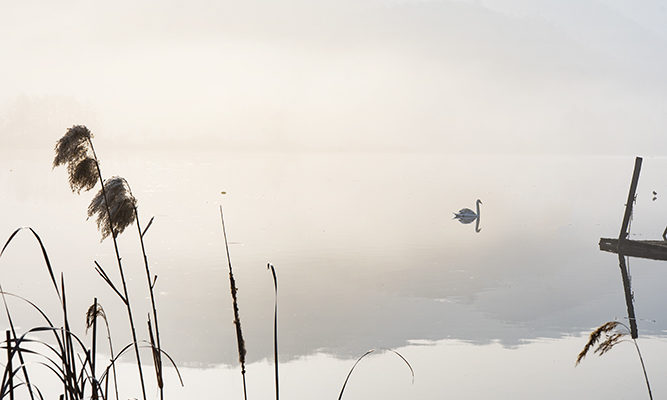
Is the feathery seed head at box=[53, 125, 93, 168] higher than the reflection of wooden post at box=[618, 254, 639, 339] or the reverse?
higher

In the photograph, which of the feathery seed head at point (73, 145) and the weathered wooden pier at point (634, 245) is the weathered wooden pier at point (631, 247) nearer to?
the weathered wooden pier at point (634, 245)

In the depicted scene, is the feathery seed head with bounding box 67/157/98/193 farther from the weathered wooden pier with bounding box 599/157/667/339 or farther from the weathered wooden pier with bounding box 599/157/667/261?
the weathered wooden pier with bounding box 599/157/667/261

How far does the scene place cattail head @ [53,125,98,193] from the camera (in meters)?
3.80

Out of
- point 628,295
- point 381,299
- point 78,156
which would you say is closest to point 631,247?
point 628,295

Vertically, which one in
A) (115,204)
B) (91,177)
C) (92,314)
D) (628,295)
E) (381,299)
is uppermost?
(91,177)

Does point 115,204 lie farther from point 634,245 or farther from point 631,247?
point 631,247

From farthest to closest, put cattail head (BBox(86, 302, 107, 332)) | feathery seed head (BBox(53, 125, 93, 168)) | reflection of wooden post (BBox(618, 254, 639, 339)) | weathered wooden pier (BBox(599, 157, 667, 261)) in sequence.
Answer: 1. weathered wooden pier (BBox(599, 157, 667, 261))
2. reflection of wooden post (BBox(618, 254, 639, 339))
3. feathery seed head (BBox(53, 125, 93, 168))
4. cattail head (BBox(86, 302, 107, 332))

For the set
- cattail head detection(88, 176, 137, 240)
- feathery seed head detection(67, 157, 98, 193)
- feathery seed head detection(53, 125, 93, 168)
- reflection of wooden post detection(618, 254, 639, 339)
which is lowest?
reflection of wooden post detection(618, 254, 639, 339)

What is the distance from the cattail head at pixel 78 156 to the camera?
12.5 feet

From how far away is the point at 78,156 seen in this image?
3846mm

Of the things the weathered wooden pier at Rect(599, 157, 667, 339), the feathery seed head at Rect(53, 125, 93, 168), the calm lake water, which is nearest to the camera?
the feathery seed head at Rect(53, 125, 93, 168)

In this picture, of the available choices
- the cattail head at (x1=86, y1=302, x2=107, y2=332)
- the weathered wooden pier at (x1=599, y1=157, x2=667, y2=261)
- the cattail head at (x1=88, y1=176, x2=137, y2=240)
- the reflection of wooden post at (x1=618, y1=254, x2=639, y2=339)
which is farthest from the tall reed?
the weathered wooden pier at (x1=599, y1=157, x2=667, y2=261)

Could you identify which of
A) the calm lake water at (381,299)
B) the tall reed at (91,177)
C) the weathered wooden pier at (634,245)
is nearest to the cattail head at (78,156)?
the tall reed at (91,177)

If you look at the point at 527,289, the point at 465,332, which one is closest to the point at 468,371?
the point at 465,332
